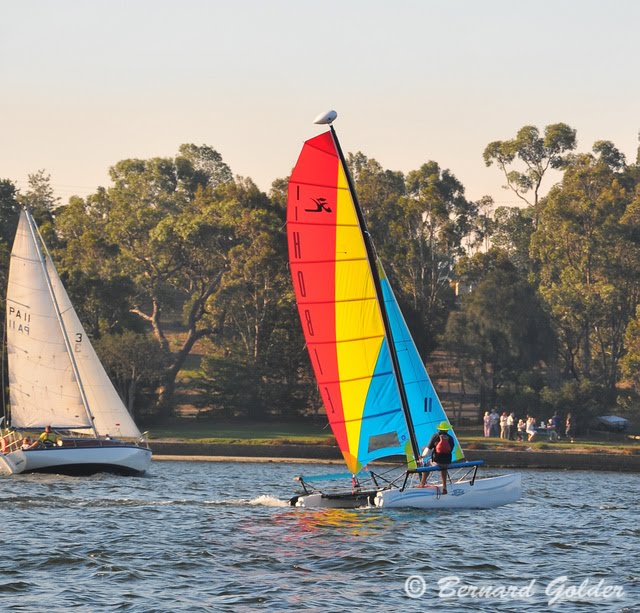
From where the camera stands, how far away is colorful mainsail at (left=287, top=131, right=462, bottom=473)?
103 ft

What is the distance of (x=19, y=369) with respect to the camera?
48.5 meters

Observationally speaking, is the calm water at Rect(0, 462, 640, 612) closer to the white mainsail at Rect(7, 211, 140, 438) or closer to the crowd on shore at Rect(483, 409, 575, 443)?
the white mainsail at Rect(7, 211, 140, 438)

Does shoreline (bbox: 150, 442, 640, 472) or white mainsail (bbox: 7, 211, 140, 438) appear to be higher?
white mainsail (bbox: 7, 211, 140, 438)

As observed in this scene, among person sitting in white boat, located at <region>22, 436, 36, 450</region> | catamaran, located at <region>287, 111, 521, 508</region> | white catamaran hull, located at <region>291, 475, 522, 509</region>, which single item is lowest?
white catamaran hull, located at <region>291, 475, 522, 509</region>

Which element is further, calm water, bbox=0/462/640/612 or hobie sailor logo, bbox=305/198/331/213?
hobie sailor logo, bbox=305/198/331/213

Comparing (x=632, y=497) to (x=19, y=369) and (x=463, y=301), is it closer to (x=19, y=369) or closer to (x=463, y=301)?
(x=19, y=369)

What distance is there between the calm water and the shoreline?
1715 cm

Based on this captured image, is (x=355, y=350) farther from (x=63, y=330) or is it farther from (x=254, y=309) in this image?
(x=254, y=309)

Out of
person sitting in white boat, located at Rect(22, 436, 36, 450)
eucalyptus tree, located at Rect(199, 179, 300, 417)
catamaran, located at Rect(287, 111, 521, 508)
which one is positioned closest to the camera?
catamaran, located at Rect(287, 111, 521, 508)

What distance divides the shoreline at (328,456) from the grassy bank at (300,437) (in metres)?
1.11

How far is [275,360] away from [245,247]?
→ 7.71 metres

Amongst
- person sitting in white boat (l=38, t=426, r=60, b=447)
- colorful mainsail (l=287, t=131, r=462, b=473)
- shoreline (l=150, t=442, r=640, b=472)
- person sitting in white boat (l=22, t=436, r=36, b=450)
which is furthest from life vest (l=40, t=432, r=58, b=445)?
colorful mainsail (l=287, t=131, r=462, b=473)

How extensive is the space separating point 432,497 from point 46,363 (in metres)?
21.3

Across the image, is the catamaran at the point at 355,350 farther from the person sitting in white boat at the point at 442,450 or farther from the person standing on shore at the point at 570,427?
the person standing on shore at the point at 570,427
